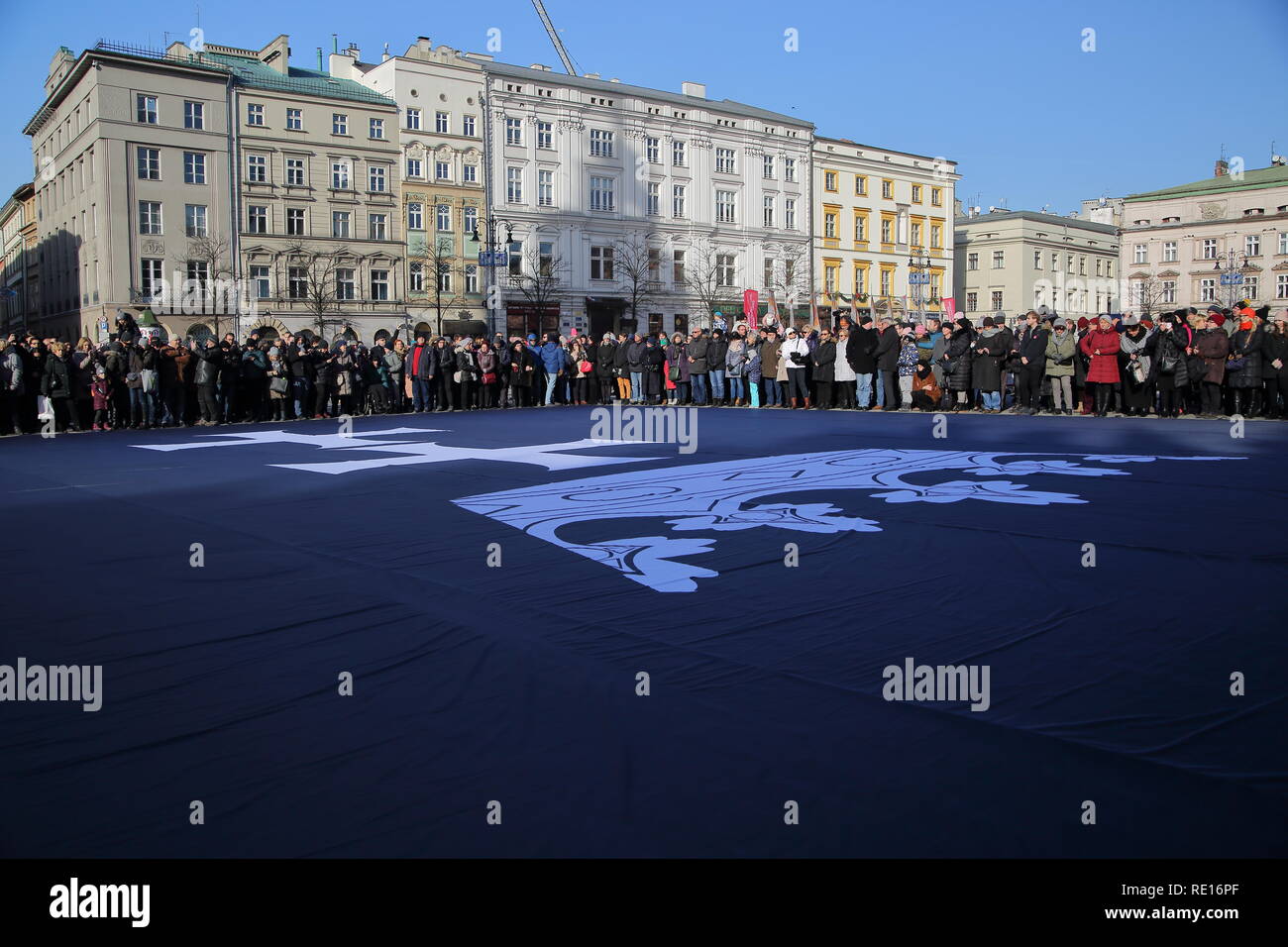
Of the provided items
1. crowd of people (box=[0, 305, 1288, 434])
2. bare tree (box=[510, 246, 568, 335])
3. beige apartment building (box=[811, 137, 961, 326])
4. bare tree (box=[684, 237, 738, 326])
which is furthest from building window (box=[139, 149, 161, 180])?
beige apartment building (box=[811, 137, 961, 326])

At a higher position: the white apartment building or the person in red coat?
the white apartment building

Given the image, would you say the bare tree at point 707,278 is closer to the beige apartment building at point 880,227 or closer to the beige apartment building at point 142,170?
the beige apartment building at point 880,227

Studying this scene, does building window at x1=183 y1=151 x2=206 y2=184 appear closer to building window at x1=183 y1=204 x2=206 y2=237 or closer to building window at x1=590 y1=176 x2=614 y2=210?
building window at x1=183 y1=204 x2=206 y2=237

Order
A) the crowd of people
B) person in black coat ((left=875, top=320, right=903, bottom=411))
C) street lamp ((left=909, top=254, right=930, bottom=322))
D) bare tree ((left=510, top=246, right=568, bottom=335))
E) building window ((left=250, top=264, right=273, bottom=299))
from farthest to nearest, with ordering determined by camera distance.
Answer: street lamp ((left=909, top=254, right=930, bottom=322))
bare tree ((left=510, top=246, right=568, bottom=335))
building window ((left=250, top=264, right=273, bottom=299))
person in black coat ((left=875, top=320, right=903, bottom=411))
the crowd of people

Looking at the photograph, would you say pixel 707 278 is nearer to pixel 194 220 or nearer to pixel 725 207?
pixel 725 207

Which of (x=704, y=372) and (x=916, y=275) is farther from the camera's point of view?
(x=916, y=275)

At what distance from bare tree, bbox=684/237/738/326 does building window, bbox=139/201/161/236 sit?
28484 mm

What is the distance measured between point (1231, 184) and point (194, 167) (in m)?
73.9

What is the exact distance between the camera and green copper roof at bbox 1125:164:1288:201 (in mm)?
80312

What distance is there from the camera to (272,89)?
55500 millimetres

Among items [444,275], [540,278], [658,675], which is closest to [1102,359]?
[658,675]

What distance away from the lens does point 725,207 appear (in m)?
65.9
